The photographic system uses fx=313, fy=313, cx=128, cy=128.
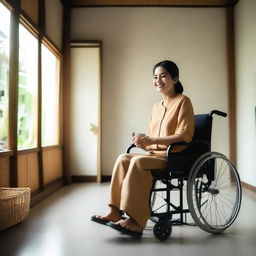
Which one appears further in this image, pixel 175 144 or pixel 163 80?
pixel 163 80

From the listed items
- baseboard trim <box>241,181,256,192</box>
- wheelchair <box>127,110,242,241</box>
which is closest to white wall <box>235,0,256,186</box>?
baseboard trim <box>241,181,256,192</box>

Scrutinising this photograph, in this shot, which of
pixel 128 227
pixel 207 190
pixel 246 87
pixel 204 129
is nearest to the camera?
pixel 128 227

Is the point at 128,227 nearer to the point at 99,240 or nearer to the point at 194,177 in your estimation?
the point at 99,240

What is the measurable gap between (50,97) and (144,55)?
1489mm

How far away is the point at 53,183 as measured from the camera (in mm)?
3793

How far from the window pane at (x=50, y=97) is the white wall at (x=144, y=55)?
2.17ft

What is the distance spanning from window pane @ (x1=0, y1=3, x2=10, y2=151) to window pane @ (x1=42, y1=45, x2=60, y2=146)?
107 cm

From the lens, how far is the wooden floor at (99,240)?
1.70m

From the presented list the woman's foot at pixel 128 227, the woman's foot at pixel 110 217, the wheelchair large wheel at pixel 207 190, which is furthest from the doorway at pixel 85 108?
the woman's foot at pixel 128 227

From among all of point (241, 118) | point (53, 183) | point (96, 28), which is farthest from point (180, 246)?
point (96, 28)

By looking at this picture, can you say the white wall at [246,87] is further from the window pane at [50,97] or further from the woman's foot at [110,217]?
the window pane at [50,97]

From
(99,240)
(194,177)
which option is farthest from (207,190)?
(99,240)

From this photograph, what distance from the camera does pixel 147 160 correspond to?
1.88 m

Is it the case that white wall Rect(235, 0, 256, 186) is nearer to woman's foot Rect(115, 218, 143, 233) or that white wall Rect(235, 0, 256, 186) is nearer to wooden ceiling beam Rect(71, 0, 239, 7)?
wooden ceiling beam Rect(71, 0, 239, 7)
